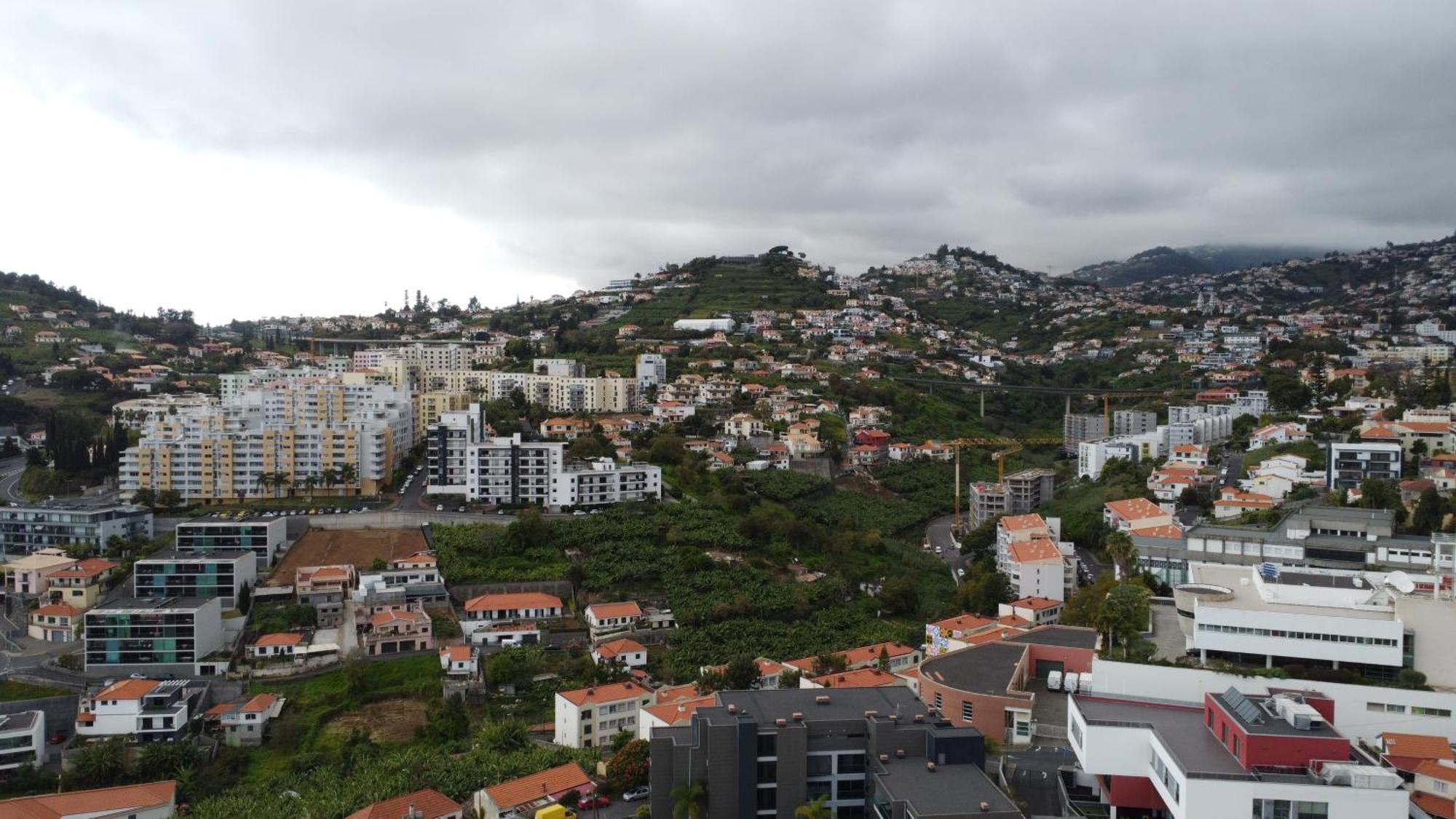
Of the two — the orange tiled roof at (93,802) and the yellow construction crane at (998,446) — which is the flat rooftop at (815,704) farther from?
the yellow construction crane at (998,446)

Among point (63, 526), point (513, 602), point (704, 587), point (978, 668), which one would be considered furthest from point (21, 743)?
point (978, 668)

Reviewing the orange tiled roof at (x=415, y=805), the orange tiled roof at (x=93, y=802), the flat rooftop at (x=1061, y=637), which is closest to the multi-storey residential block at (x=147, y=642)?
the orange tiled roof at (x=93, y=802)

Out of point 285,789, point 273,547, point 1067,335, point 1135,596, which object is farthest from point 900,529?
point 1067,335

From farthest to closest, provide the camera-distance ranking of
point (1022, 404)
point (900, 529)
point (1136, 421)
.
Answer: point (1022, 404), point (1136, 421), point (900, 529)

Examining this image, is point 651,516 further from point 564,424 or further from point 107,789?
point 107,789

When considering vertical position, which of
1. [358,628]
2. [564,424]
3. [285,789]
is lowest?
[285,789]

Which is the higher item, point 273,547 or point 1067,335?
point 1067,335

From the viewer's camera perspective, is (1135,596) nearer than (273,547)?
Yes
